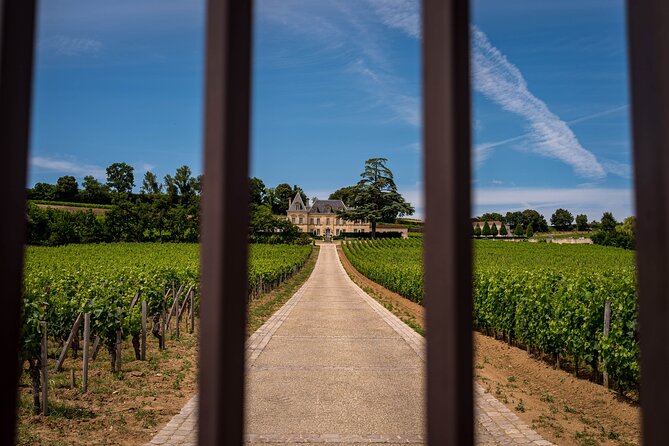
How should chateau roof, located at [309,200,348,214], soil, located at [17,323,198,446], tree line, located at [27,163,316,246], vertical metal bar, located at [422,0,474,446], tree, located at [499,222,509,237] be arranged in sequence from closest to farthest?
vertical metal bar, located at [422,0,474,446] < soil, located at [17,323,198,446] < tree line, located at [27,163,316,246] < tree, located at [499,222,509,237] < chateau roof, located at [309,200,348,214]

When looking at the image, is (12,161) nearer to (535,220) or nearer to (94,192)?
(94,192)

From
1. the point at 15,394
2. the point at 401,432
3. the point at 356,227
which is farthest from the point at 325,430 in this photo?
the point at 356,227

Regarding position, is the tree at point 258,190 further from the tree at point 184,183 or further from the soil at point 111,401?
the soil at point 111,401

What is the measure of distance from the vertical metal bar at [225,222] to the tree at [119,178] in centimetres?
8871

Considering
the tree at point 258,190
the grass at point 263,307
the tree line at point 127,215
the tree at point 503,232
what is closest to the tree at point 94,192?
the tree line at point 127,215

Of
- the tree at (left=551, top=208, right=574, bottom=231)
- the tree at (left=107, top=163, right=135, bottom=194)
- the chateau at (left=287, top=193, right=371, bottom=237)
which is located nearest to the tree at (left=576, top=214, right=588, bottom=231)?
the tree at (left=551, top=208, right=574, bottom=231)

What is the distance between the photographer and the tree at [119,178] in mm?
82188

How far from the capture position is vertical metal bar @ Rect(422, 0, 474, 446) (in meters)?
0.52

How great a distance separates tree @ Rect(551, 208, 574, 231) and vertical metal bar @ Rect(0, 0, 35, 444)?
374ft

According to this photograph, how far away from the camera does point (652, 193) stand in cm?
55

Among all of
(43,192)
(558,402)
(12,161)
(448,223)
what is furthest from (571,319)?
(43,192)

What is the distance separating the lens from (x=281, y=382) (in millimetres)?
7180

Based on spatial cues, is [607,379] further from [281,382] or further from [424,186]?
[424,186]

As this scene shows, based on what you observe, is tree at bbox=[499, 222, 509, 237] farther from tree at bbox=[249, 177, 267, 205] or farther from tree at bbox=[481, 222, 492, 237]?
tree at bbox=[249, 177, 267, 205]
